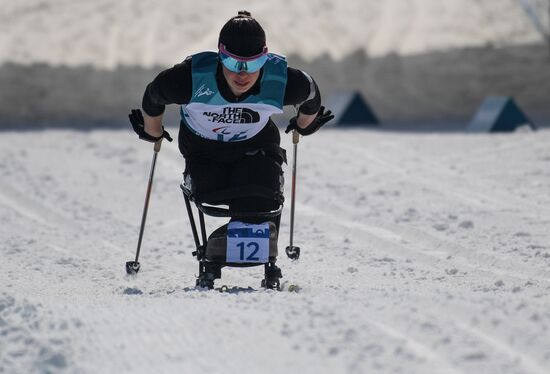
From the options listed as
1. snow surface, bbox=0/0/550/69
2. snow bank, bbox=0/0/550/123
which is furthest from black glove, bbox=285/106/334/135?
snow surface, bbox=0/0/550/69

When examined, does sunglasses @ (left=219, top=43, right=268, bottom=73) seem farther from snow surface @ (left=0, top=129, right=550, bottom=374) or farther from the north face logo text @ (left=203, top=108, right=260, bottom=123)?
snow surface @ (left=0, top=129, right=550, bottom=374)

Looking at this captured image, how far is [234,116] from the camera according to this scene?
5.23 m

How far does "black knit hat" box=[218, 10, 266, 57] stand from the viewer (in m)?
5.02

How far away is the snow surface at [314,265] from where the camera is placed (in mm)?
3623

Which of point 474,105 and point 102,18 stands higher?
point 102,18

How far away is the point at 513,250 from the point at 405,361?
3040 mm

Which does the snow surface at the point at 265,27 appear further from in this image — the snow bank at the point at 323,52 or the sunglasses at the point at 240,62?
A: the sunglasses at the point at 240,62

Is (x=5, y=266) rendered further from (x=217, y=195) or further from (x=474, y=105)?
(x=474, y=105)

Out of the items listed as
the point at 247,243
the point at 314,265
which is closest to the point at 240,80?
the point at 247,243

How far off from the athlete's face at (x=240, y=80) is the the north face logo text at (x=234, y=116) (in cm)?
10

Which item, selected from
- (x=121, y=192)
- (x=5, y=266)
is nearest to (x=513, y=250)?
(x=5, y=266)

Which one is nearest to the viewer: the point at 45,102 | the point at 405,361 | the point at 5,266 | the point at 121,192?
the point at 405,361

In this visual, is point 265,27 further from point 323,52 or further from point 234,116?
point 234,116

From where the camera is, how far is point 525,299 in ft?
14.5
